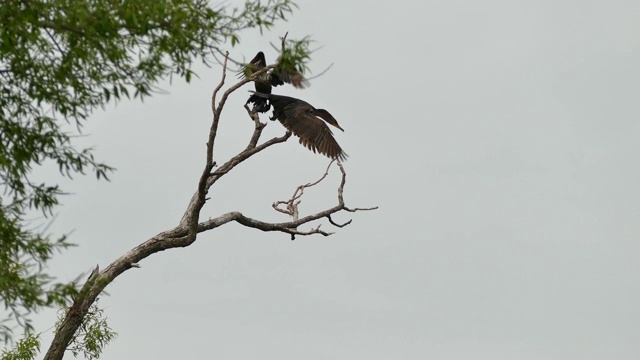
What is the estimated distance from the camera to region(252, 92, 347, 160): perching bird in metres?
14.0

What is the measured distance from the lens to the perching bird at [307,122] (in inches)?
550

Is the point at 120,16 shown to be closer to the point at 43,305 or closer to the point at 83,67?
the point at 83,67

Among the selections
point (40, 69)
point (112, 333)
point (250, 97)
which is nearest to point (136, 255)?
point (250, 97)

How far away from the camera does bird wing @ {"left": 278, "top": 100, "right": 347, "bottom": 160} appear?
1398 cm

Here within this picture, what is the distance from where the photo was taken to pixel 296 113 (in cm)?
1402

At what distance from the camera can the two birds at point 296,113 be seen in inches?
548

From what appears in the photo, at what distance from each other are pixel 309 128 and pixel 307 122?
0.28 feet

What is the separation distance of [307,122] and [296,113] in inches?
8.3

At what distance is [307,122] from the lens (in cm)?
1413

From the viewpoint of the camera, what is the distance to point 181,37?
8336 mm

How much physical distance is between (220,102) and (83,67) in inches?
146

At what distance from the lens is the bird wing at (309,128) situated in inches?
551

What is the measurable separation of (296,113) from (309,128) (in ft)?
0.93

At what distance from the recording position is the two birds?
13914 mm
